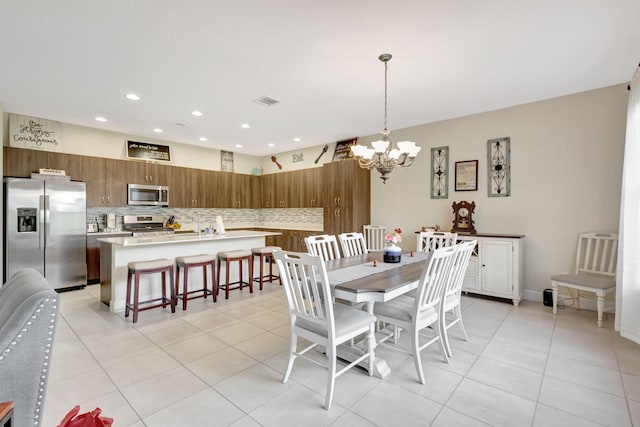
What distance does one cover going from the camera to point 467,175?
4590mm

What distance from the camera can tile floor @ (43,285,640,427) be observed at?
5.96 ft

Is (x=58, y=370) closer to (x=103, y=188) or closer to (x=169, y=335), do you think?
(x=169, y=335)

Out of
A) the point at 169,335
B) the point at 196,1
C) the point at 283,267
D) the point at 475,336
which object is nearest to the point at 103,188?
the point at 169,335

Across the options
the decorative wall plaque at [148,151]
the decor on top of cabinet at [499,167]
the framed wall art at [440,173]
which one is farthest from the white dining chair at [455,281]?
the decorative wall plaque at [148,151]

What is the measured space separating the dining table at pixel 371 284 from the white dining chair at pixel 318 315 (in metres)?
0.09

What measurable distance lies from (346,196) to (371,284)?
3621mm

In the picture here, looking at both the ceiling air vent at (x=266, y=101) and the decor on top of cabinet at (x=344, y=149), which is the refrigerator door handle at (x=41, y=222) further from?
the decor on top of cabinet at (x=344, y=149)

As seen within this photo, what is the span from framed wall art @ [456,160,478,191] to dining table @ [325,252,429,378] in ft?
7.44

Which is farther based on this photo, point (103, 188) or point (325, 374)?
point (103, 188)

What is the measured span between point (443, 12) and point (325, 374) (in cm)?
288

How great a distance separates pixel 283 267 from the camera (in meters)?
2.07

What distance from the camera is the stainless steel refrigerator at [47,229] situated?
422 cm

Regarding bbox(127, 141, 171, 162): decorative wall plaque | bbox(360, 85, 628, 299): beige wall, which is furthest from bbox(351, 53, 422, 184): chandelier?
bbox(127, 141, 171, 162): decorative wall plaque

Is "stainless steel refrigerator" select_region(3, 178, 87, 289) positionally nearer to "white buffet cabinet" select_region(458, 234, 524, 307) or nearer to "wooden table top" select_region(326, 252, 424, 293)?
"wooden table top" select_region(326, 252, 424, 293)
